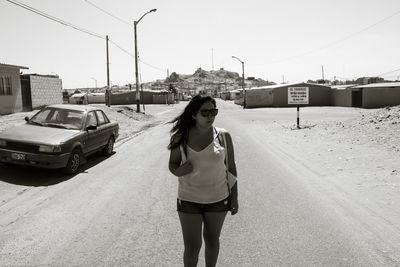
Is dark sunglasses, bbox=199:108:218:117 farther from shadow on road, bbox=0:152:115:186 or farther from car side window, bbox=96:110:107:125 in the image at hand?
car side window, bbox=96:110:107:125

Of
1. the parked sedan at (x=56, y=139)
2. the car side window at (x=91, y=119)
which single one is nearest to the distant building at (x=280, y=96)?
the car side window at (x=91, y=119)

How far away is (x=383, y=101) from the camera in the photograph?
1793 inches

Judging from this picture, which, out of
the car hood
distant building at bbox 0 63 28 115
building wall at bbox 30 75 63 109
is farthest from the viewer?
building wall at bbox 30 75 63 109

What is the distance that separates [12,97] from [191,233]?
1074 inches

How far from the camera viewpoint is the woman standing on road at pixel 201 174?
3.15 m

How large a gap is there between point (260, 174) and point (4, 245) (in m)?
5.96

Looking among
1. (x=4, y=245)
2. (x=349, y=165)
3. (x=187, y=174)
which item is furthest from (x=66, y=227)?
(x=349, y=165)

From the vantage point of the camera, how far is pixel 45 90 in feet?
106

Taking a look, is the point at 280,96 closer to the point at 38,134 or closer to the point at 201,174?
the point at 38,134

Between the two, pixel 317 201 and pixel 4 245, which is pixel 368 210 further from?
pixel 4 245

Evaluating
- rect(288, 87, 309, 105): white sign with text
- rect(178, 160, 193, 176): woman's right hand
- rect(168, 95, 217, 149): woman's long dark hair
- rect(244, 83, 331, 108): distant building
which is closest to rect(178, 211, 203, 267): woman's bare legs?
rect(178, 160, 193, 176): woman's right hand

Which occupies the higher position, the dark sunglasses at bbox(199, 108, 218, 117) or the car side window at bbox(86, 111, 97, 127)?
the dark sunglasses at bbox(199, 108, 218, 117)

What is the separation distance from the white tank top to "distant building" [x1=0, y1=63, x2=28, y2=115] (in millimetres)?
25835

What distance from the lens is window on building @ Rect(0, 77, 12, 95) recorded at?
2588cm
